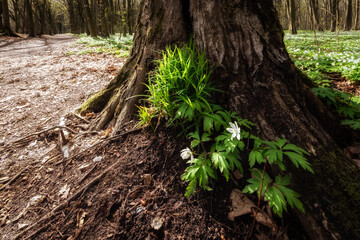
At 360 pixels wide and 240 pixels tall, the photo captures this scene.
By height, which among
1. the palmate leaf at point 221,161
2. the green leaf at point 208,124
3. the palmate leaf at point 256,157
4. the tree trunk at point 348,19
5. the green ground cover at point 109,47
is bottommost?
the palmate leaf at point 221,161

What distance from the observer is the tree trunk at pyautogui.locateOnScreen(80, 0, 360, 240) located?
1.30m

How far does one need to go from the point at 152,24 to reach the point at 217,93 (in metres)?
1.08

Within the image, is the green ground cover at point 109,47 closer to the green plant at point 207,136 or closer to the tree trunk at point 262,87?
the tree trunk at point 262,87

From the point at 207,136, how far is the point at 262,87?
2.18ft

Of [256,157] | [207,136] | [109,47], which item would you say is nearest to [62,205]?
[207,136]

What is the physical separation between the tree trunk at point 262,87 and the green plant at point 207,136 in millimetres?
132

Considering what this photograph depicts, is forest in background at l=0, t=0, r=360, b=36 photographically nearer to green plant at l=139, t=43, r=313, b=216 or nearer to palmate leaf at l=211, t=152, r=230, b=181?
green plant at l=139, t=43, r=313, b=216

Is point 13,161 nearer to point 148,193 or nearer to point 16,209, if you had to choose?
point 16,209

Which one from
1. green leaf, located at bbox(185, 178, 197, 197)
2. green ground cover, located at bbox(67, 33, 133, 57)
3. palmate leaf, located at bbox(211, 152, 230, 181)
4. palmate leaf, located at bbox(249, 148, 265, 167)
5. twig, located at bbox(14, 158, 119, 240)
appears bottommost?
twig, located at bbox(14, 158, 119, 240)

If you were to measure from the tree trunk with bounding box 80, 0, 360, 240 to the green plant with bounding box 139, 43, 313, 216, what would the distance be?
13 cm

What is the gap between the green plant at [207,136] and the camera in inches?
48.7

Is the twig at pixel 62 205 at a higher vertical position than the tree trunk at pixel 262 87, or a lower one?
lower

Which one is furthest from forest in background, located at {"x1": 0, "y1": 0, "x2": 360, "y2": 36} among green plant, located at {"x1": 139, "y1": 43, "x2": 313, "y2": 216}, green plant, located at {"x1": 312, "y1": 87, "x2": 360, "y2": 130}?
green plant, located at {"x1": 139, "y1": 43, "x2": 313, "y2": 216}

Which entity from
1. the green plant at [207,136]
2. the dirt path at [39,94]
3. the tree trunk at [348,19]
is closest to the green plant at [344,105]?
the green plant at [207,136]
